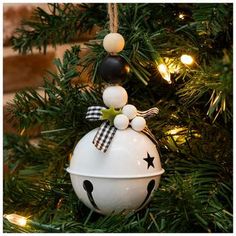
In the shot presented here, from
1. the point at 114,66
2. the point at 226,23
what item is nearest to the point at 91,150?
the point at 114,66

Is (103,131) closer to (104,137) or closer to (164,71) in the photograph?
(104,137)

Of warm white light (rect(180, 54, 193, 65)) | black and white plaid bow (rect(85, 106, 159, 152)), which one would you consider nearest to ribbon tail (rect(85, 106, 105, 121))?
black and white plaid bow (rect(85, 106, 159, 152))

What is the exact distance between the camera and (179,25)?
2.28 feet

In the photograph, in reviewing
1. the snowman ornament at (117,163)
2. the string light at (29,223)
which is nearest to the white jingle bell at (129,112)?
the snowman ornament at (117,163)

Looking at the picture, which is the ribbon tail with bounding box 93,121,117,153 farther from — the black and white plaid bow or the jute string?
the jute string

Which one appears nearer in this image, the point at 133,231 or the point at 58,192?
the point at 133,231

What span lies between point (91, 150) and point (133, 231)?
0.33 feet

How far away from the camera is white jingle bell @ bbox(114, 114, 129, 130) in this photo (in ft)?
1.96

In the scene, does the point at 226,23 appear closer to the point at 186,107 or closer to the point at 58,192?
the point at 186,107

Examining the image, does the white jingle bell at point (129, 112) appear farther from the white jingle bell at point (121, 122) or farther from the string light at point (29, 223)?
the string light at point (29, 223)

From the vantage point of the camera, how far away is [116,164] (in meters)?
0.58

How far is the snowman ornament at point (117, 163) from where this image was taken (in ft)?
1.90

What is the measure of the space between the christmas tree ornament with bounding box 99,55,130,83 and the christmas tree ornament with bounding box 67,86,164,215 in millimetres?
12

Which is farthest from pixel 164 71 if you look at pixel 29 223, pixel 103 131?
pixel 29 223
